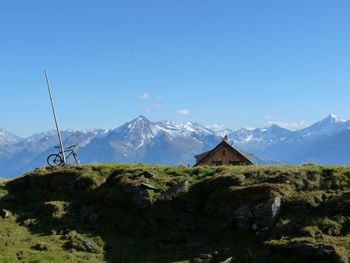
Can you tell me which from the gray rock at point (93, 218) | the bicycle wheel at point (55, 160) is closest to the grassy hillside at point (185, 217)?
the gray rock at point (93, 218)

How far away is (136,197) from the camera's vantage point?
133 ft

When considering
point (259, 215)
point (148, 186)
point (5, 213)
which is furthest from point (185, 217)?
point (5, 213)

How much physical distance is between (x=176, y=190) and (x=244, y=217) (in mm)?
6905

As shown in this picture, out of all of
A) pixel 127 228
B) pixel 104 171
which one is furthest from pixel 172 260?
pixel 104 171

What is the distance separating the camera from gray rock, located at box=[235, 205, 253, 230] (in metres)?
34.7

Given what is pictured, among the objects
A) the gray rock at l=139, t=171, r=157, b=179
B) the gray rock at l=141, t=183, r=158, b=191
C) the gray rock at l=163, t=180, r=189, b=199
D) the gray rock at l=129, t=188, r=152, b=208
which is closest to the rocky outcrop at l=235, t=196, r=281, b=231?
the gray rock at l=163, t=180, r=189, b=199

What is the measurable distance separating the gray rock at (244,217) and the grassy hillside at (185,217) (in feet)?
0.23

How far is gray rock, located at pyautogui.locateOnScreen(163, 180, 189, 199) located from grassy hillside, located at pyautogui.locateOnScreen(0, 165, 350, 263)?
0.26ft

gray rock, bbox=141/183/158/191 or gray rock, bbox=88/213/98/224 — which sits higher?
gray rock, bbox=141/183/158/191

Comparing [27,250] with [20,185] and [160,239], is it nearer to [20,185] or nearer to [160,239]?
[160,239]

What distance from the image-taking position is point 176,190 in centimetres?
4003

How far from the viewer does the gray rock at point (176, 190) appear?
39.7 metres

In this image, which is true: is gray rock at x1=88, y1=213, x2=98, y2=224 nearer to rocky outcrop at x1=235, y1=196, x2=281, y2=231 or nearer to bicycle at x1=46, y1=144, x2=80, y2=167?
rocky outcrop at x1=235, y1=196, x2=281, y2=231

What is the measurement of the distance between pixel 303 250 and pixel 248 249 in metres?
3.69
